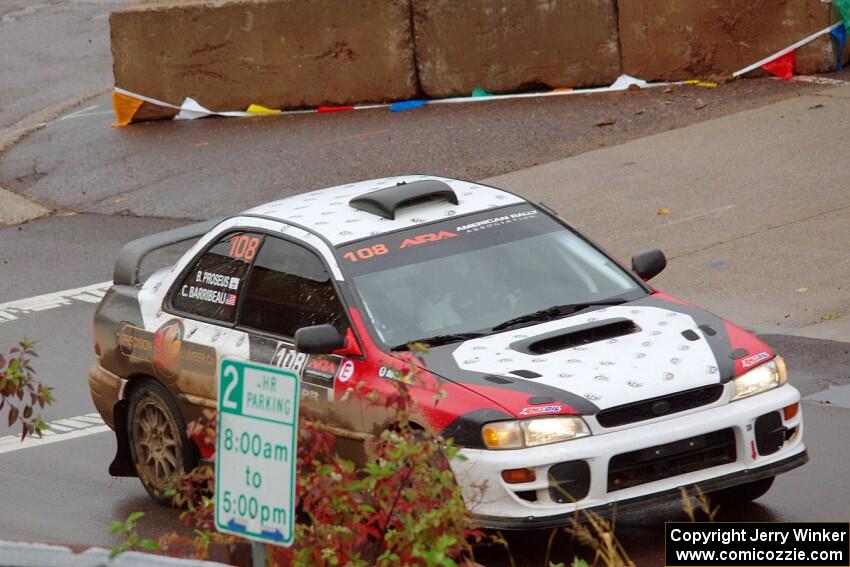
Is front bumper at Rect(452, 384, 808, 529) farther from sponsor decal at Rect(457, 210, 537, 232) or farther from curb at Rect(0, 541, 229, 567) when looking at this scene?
→ curb at Rect(0, 541, 229, 567)

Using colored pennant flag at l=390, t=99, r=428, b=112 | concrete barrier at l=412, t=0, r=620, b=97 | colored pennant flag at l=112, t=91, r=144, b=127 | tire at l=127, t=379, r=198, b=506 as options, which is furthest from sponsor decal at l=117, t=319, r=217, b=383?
colored pennant flag at l=112, t=91, r=144, b=127

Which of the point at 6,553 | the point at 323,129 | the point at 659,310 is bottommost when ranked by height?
the point at 323,129

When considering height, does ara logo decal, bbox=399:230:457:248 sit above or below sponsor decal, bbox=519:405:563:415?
above

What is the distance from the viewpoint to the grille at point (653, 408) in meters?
6.89

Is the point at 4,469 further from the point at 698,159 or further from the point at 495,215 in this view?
the point at 698,159

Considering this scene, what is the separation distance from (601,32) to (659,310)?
10475mm

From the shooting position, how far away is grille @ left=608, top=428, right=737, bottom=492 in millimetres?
6855

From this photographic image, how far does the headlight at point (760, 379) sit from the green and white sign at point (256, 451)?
276 cm

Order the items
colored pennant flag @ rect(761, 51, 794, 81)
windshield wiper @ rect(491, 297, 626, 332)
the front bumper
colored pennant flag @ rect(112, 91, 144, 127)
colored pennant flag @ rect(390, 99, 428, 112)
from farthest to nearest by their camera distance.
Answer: colored pennant flag @ rect(112, 91, 144, 127) < colored pennant flag @ rect(390, 99, 428, 112) < colored pennant flag @ rect(761, 51, 794, 81) < windshield wiper @ rect(491, 297, 626, 332) < the front bumper

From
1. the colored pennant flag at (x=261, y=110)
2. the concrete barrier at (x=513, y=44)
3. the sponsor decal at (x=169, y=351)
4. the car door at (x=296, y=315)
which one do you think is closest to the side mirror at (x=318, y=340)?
the car door at (x=296, y=315)

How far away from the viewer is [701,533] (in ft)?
21.7

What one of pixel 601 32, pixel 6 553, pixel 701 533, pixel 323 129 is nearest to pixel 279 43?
pixel 323 129

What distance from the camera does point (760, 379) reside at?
7316mm

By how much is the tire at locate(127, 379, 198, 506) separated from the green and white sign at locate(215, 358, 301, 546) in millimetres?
3232
